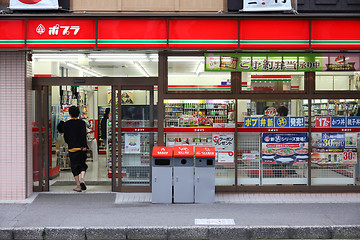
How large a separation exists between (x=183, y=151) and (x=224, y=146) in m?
1.27

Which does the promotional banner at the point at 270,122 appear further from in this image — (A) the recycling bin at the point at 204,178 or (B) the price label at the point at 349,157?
(A) the recycling bin at the point at 204,178

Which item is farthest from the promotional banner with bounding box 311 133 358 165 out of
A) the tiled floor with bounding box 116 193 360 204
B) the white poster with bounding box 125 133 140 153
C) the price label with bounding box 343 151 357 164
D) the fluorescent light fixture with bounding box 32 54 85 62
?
the fluorescent light fixture with bounding box 32 54 85 62

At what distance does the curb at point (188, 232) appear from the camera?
670 cm

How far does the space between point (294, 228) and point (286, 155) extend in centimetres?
284

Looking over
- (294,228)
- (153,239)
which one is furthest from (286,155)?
(153,239)

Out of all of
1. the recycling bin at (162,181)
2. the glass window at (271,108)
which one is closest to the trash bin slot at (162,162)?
the recycling bin at (162,181)

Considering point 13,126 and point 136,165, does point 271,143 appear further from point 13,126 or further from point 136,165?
point 13,126

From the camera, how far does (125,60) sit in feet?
31.0

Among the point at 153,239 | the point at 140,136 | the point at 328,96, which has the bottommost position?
the point at 153,239

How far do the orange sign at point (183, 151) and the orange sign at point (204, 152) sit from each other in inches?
4.3

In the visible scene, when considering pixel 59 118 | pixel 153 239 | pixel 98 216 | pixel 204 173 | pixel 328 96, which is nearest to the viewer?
pixel 153 239

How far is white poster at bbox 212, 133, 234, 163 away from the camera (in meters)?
9.37

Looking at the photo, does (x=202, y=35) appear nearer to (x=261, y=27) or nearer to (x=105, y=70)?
(x=261, y=27)

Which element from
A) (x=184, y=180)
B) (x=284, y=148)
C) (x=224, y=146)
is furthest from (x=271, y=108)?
(x=184, y=180)
